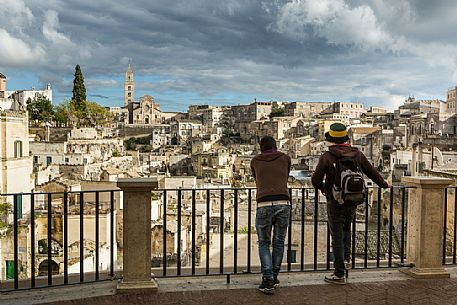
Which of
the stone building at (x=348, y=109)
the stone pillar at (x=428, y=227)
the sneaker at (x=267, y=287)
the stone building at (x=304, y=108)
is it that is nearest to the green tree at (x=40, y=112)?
the stone building at (x=304, y=108)

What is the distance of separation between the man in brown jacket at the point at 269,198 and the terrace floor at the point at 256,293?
31 cm

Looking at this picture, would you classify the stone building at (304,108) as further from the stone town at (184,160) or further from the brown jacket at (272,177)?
the brown jacket at (272,177)

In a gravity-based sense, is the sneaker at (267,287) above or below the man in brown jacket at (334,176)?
below

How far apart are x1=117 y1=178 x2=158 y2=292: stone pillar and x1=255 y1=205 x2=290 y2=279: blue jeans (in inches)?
50.8

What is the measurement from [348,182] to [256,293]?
1680 millimetres

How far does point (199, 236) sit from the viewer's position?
18.3 metres

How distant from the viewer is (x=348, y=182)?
198 inches

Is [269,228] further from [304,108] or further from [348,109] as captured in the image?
[304,108]

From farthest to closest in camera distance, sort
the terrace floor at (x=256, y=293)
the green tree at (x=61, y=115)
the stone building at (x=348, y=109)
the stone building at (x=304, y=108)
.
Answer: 1. the stone building at (x=304, y=108)
2. the stone building at (x=348, y=109)
3. the green tree at (x=61, y=115)
4. the terrace floor at (x=256, y=293)

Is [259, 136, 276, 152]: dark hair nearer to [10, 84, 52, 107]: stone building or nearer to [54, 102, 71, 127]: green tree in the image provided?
[54, 102, 71, 127]: green tree

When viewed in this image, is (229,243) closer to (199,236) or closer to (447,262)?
(199,236)

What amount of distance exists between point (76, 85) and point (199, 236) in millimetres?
69858

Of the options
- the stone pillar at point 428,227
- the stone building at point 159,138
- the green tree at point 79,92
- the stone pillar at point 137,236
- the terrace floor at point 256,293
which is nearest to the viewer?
the terrace floor at point 256,293

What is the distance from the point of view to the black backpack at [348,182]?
502cm
